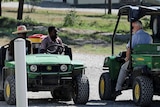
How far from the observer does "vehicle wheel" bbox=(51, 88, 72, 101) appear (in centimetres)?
1155

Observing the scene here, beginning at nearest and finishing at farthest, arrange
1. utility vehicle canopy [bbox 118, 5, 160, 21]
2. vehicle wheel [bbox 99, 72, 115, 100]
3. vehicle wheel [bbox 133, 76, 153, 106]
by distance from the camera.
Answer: vehicle wheel [bbox 133, 76, 153, 106] < utility vehicle canopy [bbox 118, 5, 160, 21] < vehicle wheel [bbox 99, 72, 115, 100]

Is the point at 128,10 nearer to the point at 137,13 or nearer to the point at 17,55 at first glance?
the point at 137,13

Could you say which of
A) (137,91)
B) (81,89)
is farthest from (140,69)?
(81,89)

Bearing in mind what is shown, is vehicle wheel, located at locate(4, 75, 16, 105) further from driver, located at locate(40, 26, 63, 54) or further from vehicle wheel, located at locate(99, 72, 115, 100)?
vehicle wheel, located at locate(99, 72, 115, 100)

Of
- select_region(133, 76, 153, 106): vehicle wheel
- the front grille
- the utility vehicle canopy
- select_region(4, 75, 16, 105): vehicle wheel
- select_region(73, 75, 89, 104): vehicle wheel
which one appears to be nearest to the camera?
select_region(133, 76, 153, 106): vehicle wheel

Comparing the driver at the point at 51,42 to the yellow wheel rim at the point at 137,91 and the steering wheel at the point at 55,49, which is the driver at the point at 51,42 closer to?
the steering wheel at the point at 55,49

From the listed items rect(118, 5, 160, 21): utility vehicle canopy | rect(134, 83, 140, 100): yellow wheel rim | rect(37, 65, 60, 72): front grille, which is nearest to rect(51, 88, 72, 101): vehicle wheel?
rect(37, 65, 60, 72): front grille

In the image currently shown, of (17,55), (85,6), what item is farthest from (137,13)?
(85,6)

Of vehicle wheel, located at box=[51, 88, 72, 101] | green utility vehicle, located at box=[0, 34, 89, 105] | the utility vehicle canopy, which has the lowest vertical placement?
vehicle wheel, located at box=[51, 88, 72, 101]

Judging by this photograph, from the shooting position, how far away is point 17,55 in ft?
17.0

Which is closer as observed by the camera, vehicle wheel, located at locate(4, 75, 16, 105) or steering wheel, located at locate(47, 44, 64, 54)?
vehicle wheel, located at locate(4, 75, 16, 105)

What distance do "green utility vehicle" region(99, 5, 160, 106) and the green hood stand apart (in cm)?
124

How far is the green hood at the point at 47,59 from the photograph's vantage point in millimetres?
10641

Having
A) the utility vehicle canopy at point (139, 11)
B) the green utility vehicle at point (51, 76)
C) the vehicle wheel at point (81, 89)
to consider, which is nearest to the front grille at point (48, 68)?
the green utility vehicle at point (51, 76)
